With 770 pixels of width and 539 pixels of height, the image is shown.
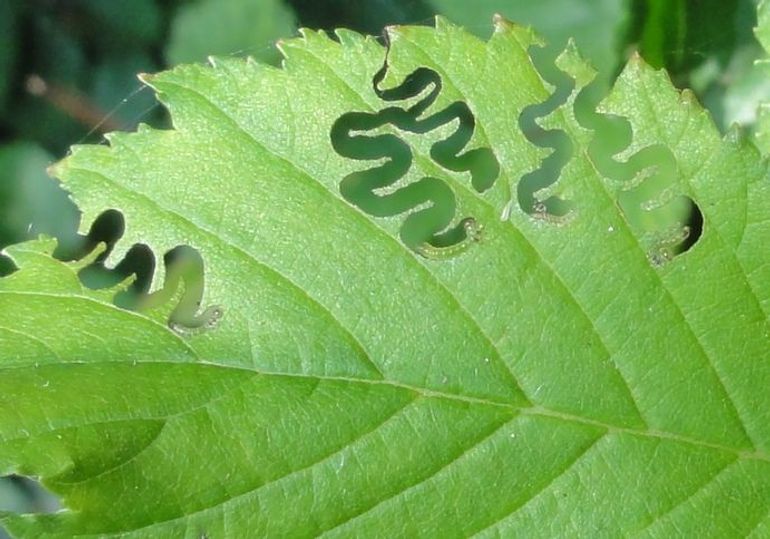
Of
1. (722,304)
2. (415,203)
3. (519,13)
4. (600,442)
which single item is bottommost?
(600,442)

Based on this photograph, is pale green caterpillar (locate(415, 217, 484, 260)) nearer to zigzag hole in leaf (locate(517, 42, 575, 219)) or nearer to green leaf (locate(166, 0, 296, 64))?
zigzag hole in leaf (locate(517, 42, 575, 219))

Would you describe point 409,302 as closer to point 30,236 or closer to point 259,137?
point 259,137

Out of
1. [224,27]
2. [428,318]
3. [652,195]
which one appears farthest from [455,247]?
[224,27]

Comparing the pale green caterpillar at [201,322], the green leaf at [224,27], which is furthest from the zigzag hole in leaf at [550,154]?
the green leaf at [224,27]

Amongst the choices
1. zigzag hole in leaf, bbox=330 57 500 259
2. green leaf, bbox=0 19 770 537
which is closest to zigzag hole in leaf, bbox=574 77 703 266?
green leaf, bbox=0 19 770 537

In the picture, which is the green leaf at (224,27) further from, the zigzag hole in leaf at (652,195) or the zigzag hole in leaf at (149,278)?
the zigzag hole in leaf at (652,195)

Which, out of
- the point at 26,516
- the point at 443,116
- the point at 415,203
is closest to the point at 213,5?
the point at 443,116
